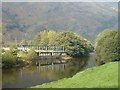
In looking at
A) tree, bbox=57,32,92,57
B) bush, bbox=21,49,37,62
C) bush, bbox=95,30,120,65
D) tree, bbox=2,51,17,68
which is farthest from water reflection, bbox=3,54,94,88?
tree, bbox=57,32,92,57

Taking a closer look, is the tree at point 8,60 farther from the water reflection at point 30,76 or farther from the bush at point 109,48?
the bush at point 109,48

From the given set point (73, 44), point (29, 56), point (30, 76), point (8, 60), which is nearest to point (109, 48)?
point (30, 76)

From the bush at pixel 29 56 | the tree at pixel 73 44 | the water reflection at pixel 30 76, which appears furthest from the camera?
the tree at pixel 73 44

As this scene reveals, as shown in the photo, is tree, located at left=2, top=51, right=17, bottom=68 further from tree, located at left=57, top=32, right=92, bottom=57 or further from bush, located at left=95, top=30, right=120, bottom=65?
tree, located at left=57, top=32, right=92, bottom=57

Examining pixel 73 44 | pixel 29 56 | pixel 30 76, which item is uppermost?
pixel 73 44

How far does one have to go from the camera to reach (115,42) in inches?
2092

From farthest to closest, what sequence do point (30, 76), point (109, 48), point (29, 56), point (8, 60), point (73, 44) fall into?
point (73, 44)
point (29, 56)
point (8, 60)
point (109, 48)
point (30, 76)

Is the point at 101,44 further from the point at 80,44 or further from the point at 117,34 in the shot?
the point at 80,44

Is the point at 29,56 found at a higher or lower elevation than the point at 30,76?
higher

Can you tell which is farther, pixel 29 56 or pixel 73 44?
pixel 73 44

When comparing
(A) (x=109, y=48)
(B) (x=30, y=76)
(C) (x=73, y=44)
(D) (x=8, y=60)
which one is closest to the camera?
(B) (x=30, y=76)

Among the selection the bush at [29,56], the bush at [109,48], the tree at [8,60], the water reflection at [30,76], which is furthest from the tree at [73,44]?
the bush at [109,48]

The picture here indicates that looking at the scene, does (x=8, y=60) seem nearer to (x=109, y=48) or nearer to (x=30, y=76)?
(x=30, y=76)

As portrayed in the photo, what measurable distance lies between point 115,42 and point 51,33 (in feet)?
228
